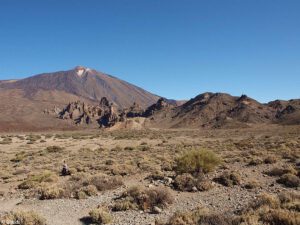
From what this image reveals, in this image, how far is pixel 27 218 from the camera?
994 cm

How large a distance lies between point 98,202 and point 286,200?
660cm

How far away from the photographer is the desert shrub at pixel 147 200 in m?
11.7

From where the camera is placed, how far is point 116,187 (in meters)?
15.5

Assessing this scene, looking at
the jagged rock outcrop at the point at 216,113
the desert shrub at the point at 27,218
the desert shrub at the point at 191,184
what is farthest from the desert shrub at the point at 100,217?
the jagged rock outcrop at the point at 216,113

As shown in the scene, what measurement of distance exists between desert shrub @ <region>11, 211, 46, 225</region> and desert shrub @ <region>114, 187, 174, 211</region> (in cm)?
268

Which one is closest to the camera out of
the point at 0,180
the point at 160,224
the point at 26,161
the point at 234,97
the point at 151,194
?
the point at 160,224

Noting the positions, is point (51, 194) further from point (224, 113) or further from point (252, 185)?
point (224, 113)

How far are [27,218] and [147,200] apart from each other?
12.9ft

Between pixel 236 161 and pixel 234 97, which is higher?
pixel 234 97

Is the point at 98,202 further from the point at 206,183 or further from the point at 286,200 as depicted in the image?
the point at 286,200

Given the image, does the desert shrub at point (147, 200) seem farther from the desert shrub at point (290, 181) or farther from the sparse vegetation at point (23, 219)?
the desert shrub at point (290, 181)

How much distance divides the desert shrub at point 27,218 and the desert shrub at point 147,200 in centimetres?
268

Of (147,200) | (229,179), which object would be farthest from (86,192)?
(229,179)

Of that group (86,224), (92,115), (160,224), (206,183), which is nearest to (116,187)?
(206,183)
